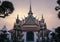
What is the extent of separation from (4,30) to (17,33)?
2.97 m

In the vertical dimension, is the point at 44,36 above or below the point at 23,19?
below

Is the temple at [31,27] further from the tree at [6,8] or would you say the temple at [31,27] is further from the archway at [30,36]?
the tree at [6,8]

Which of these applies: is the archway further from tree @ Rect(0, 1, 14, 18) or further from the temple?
tree @ Rect(0, 1, 14, 18)

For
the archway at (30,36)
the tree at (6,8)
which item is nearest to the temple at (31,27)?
the archway at (30,36)

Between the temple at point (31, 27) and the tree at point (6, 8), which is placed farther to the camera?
the temple at point (31, 27)

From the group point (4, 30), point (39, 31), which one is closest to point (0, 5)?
point (4, 30)

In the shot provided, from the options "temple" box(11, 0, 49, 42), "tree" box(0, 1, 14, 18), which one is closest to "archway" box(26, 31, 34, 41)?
"temple" box(11, 0, 49, 42)

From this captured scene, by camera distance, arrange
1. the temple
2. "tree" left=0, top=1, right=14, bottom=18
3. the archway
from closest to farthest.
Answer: "tree" left=0, top=1, right=14, bottom=18 < the temple < the archway

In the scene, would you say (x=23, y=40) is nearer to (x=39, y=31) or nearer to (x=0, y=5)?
(x=39, y=31)

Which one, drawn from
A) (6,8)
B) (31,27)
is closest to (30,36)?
(31,27)

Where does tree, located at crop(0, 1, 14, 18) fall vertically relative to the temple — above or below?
above

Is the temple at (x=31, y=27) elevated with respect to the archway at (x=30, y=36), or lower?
elevated

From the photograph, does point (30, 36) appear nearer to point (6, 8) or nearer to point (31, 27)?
point (31, 27)

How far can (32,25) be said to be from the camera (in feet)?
179
